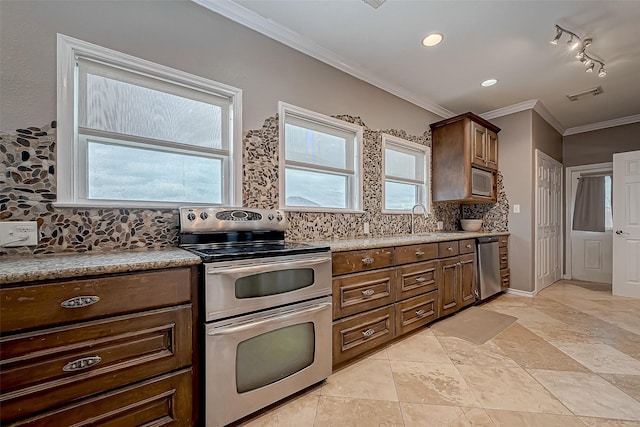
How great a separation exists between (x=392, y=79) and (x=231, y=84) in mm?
1907

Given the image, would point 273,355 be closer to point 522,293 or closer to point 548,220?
point 522,293

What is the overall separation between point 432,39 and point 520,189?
8.57 ft

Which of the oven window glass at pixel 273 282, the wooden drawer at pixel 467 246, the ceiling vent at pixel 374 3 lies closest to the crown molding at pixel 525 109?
the wooden drawer at pixel 467 246

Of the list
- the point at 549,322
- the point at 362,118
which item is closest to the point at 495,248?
the point at 549,322

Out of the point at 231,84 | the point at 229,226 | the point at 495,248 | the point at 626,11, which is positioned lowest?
the point at 495,248

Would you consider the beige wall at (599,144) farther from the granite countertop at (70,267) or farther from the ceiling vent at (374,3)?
the granite countertop at (70,267)

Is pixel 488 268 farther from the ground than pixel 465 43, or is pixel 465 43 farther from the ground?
pixel 465 43

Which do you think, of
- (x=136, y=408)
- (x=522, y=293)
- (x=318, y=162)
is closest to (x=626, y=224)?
(x=522, y=293)

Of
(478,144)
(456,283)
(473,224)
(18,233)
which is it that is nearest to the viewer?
(18,233)

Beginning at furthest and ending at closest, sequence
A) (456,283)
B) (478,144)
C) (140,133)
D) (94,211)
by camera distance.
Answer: (478,144) → (456,283) → (140,133) → (94,211)

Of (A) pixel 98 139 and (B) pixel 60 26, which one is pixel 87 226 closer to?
(A) pixel 98 139

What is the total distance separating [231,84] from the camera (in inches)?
80.9

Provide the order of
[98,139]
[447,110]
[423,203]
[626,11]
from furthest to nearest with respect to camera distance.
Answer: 1. [447,110]
2. [423,203]
3. [626,11]
4. [98,139]

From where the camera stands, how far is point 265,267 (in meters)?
1.46
